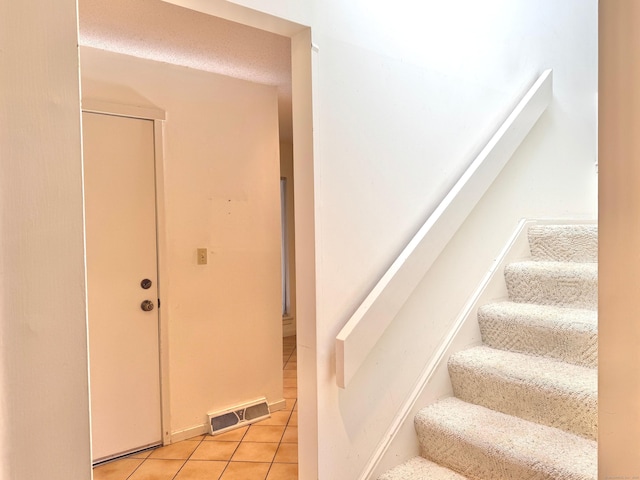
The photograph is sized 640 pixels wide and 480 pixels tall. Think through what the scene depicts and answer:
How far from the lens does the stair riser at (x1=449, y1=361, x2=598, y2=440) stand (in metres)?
1.50

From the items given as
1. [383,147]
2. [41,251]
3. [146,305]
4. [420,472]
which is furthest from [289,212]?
[41,251]

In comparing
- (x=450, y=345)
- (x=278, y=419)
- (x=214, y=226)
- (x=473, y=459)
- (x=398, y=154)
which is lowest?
(x=278, y=419)

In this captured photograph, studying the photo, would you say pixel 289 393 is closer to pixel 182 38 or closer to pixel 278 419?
pixel 278 419

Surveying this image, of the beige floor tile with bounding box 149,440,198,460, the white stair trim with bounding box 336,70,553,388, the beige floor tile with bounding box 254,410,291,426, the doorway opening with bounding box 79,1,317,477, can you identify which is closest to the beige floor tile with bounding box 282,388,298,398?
the beige floor tile with bounding box 254,410,291,426

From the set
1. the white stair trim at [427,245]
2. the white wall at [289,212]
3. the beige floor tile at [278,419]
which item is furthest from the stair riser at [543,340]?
the white wall at [289,212]

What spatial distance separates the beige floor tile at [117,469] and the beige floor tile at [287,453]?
2.50 feet

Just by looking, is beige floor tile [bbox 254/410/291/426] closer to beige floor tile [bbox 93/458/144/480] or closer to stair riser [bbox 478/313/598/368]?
beige floor tile [bbox 93/458/144/480]

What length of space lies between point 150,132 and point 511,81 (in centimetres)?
205

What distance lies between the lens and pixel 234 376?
2775mm

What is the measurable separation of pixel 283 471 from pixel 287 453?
0.63 feet

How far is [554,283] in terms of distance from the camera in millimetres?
2016

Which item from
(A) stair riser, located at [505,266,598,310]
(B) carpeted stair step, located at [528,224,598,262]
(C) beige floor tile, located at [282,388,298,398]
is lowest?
(C) beige floor tile, located at [282,388,298,398]

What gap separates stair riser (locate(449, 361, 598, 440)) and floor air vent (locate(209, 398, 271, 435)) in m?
1.44

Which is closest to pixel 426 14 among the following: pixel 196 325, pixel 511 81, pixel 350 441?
pixel 511 81
